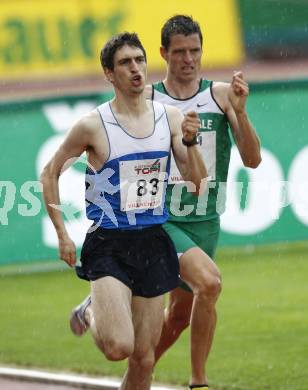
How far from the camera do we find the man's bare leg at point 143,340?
7.60 m

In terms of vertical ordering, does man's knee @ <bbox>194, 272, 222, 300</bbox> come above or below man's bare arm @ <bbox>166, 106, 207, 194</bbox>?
below

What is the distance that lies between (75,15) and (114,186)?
62.7 feet

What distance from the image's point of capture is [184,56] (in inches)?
344

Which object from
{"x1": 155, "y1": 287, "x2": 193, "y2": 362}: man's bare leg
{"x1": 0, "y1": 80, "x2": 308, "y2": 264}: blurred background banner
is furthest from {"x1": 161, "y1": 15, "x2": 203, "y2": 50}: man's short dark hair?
{"x1": 0, "y1": 80, "x2": 308, "y2": 264}: blurred background banner

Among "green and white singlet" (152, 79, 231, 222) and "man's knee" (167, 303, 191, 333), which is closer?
"green and white singlet" (152, 79, 231, 222)

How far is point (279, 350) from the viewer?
1008cm

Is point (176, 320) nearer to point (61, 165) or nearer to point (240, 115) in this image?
point (240, 115)

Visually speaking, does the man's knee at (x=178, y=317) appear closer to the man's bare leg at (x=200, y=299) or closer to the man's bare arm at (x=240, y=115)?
the man's bare leg at (x=200, y=299)

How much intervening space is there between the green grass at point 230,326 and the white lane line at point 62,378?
27 centimetres

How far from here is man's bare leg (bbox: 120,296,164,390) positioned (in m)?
7.60

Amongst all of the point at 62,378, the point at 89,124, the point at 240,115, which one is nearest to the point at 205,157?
the point at 240,115

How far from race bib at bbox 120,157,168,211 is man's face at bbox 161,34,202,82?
1.08 m

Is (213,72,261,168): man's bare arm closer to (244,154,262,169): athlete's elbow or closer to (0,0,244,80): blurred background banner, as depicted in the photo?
(244,154,262,169): athlete's elbow

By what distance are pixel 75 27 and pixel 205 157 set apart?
18139 millimetres
